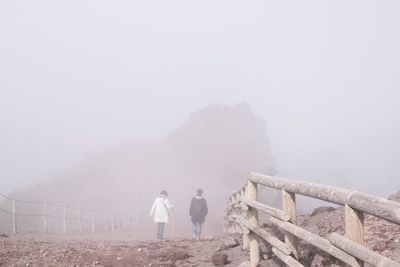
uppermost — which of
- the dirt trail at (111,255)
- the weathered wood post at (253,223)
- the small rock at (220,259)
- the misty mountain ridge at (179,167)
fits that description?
the weathered wood post at (253,223)

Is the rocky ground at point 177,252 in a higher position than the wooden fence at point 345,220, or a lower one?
lower

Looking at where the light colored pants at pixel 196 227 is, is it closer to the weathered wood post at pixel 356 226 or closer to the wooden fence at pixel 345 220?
the wooden fence at pixel 345 220

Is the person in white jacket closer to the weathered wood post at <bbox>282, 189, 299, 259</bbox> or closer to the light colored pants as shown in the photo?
the light colored pants

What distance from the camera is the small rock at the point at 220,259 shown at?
8.44m

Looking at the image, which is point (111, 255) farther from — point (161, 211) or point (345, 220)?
point (161, 211)

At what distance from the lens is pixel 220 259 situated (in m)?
8.52

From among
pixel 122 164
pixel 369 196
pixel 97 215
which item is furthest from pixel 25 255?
pixel 122 164

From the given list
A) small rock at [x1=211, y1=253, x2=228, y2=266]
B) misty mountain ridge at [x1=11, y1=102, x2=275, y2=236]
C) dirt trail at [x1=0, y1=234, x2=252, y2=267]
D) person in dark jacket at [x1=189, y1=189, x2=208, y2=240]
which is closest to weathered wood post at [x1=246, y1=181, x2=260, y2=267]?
dirt trail at [x1=0, y1=234, x2=252, y2=267]

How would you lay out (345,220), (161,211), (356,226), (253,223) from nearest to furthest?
1. (356,226)
2. (345,220)
3. (253,223)
4. (161,211)

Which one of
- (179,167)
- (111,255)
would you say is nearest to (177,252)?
(111,255)

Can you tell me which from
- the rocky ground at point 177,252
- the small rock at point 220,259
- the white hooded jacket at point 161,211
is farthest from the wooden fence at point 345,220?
the white hooded jacket at point 161,211

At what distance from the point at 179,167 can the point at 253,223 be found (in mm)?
61980

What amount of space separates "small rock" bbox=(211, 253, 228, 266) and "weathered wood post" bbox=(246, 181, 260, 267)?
51.2 inches

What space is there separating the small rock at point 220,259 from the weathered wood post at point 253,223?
4.27ft
